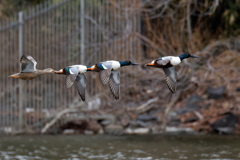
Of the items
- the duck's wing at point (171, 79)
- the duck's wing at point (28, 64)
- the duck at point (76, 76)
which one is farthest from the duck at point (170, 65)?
the duck's wing at point (28, 64)

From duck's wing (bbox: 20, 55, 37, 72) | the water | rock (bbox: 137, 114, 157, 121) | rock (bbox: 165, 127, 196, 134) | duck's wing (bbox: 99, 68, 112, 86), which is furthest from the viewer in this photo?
rock (bbox: 137, 114, 157, 121)

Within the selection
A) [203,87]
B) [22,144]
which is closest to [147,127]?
[203,87]

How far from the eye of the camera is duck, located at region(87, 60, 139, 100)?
5.41 meters

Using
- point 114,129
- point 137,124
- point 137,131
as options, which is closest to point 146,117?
point 137,124

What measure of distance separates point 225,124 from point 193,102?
1729mm

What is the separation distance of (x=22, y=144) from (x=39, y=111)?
2238 millimetres

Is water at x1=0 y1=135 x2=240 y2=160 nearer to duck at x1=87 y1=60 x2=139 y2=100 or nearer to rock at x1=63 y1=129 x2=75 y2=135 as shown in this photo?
rock at x1=63 y1=129 x2=75 y2=135

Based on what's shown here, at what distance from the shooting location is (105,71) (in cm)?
548

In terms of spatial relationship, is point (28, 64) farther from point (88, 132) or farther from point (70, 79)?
point (88, 132)

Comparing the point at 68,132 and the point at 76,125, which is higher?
the point at 76,125

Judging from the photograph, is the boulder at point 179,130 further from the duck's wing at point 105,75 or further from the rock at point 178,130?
the duck's wing at point 105,75

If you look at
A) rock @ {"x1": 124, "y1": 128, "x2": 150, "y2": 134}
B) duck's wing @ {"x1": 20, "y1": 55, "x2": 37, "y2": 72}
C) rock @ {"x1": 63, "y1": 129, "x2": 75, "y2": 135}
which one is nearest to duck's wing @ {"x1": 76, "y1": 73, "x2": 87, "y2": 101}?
duck's wing @ {"x1": 20, "y1": 55, "x2": 37, "y2": 72}

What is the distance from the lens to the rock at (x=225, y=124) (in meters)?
12.1

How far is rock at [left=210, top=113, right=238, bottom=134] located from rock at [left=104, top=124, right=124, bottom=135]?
8.50 feet
